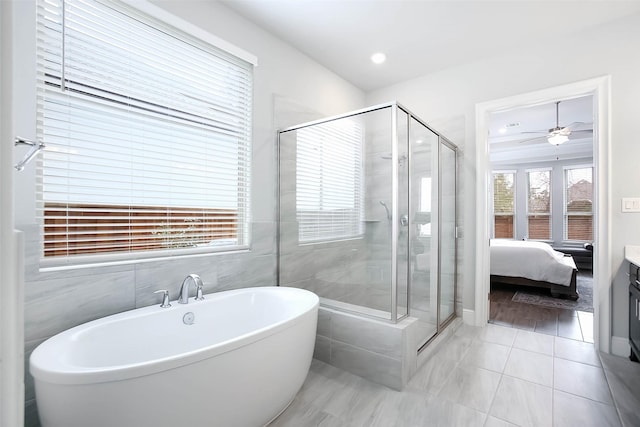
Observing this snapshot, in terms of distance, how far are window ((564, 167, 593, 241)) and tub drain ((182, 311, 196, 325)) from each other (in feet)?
26.0

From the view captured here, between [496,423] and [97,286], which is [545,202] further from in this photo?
[97,286]

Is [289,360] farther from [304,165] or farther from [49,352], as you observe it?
[304,165]

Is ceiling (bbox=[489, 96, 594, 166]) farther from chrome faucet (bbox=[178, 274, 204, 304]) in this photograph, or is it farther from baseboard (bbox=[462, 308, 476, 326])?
chrome faucet (bbox=[178, 274, 204, 304])

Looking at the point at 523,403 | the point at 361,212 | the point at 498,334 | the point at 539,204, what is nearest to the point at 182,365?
the point at 361,212

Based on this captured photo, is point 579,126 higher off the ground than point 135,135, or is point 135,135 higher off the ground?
point 579,126

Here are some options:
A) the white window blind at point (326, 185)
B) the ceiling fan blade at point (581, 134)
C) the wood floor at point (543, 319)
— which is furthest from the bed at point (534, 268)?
the white window blind at point (326, 185)

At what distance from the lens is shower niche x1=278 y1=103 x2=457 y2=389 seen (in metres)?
2.18

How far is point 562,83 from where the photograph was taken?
8.70ft

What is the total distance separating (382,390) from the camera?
1.95 meters

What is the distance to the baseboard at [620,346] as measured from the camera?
238 cm

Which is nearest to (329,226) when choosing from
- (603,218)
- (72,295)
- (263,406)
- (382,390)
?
(382,390)

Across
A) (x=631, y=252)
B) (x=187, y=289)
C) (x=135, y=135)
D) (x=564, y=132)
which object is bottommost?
(x=187, y=289)

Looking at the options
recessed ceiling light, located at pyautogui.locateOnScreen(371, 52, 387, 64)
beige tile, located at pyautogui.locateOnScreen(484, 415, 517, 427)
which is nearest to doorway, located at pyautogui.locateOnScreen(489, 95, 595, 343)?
recessed ceiling light, located at pyautogui.locateOnScreen(371, 52, 387, 64)

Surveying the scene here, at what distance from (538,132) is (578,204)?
2839 millimetres
